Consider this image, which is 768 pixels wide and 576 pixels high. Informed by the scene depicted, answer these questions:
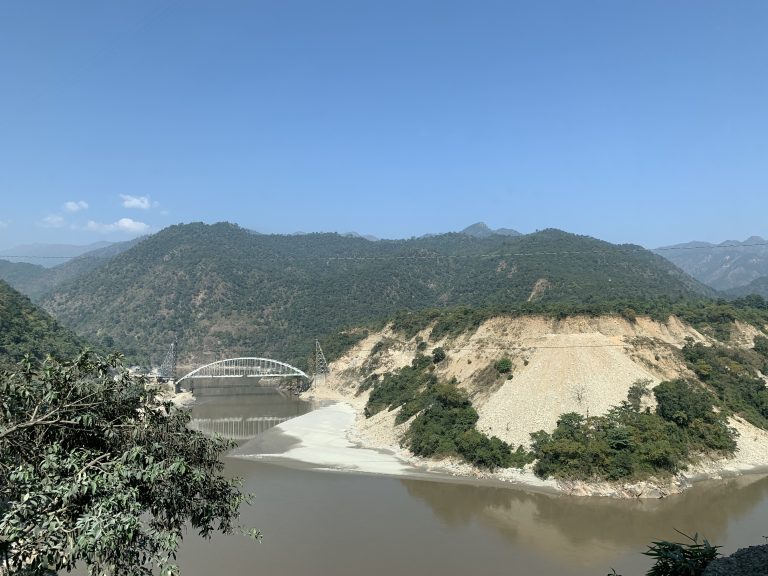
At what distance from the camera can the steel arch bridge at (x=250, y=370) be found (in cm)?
8181

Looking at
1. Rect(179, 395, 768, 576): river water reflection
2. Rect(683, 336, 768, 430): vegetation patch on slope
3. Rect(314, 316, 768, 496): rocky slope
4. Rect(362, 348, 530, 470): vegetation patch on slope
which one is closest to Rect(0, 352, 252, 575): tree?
Rect(179, 395, 768, 576): river water reflection

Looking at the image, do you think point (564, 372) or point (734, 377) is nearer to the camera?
point (564, 372)

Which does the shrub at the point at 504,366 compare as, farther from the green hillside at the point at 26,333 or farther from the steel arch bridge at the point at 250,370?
the green hillside at the point at 26,333

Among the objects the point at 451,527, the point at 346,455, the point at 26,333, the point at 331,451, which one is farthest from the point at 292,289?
the point at 451,527

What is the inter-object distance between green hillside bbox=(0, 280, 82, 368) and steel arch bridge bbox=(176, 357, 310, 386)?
16706 mm

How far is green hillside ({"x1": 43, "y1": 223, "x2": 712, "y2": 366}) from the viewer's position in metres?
108

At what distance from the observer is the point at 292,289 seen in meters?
132

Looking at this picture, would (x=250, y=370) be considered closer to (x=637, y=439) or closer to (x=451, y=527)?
A: (x=451, y=527)

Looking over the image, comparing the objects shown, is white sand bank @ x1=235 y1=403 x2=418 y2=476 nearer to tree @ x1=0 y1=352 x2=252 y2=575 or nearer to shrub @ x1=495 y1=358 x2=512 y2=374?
shrub @ x1=495 y1=358 x2=512 y2=374

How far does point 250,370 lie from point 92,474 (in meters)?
91.3

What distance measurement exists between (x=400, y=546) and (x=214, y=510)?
51.3 feet

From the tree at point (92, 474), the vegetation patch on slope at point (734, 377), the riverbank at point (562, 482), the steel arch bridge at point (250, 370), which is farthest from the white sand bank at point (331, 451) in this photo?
the tree at point (92, 474)

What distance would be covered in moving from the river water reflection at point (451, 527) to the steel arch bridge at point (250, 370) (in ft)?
147

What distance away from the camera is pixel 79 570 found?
2311cm
